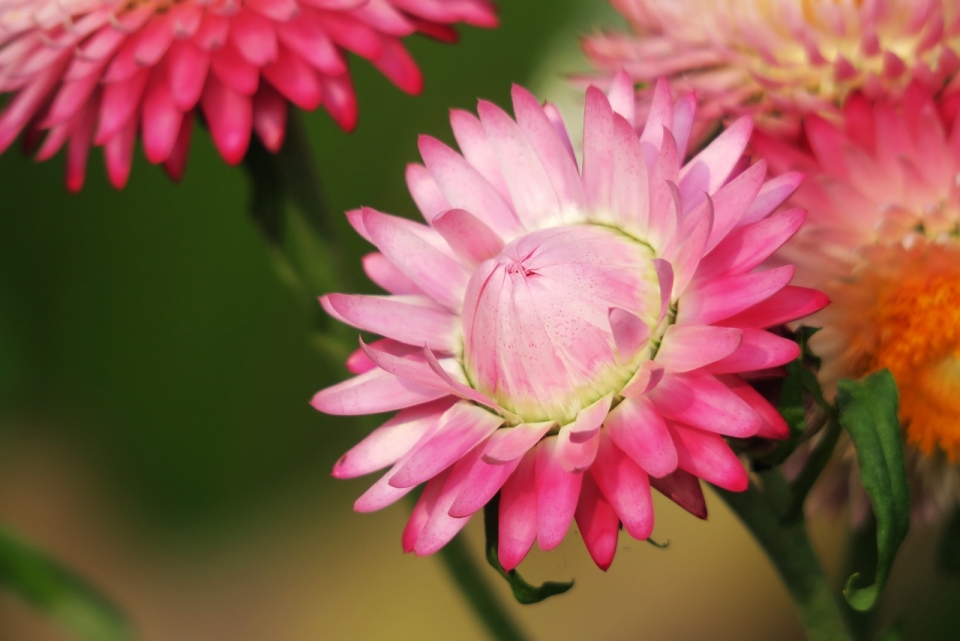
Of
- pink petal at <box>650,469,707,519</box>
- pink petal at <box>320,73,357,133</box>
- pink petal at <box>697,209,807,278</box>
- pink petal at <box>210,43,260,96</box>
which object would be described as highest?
pink petal at <box>210,43,260,96</box>

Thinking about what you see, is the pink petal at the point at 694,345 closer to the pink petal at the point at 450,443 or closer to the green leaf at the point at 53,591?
the pink petal at the point at 450,443

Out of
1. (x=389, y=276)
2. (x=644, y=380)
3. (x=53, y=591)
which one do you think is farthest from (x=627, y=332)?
(x=53, y=591)

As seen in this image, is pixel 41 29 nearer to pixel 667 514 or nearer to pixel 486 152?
pixel 486 152

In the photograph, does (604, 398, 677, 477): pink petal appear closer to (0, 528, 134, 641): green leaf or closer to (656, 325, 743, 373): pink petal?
(656, 325, 743, 373): pink petal

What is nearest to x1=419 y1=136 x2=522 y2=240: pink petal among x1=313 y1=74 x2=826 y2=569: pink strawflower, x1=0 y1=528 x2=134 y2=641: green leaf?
x1=313 y1=74 x2=826 y2=569: pink strawflower

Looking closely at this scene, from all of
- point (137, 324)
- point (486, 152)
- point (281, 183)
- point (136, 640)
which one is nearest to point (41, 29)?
point (281, 183)

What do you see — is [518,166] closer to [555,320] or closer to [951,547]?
[555,320]

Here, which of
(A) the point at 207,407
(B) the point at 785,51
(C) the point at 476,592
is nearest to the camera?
(B) the point at 785,51
